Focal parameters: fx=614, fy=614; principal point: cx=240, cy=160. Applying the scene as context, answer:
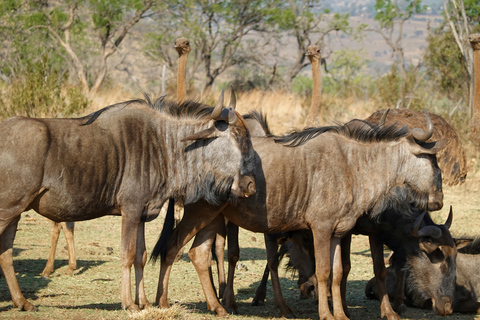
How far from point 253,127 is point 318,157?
4.47 ft

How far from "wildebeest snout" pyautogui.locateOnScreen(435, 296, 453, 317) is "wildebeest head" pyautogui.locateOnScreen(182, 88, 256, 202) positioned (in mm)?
2756

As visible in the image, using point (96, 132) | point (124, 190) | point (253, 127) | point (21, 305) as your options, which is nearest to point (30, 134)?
point (96, 132)

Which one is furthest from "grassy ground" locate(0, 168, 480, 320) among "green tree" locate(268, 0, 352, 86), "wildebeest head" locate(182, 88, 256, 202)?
"green tree" locate(268, 0, 352, 86)

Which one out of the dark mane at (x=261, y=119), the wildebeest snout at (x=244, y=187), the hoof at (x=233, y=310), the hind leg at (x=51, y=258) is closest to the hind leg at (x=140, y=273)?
the hoof at (x=233, y=310)

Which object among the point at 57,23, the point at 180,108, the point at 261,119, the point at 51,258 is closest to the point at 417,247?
the point at 261,119

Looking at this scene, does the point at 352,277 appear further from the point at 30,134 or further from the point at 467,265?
the point at 30,134

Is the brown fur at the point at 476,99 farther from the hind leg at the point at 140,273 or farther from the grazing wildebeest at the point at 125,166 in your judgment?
the hind leg at the point at 140,273

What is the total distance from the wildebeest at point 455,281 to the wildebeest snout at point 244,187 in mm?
2392

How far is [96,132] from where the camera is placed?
6152 millimetres

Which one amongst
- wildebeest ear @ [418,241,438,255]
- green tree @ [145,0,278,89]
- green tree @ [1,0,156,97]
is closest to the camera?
wildebeest ear @ [418,241,438,255]

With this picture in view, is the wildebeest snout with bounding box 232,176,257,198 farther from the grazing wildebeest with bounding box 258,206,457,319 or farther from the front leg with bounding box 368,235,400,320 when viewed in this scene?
the front leg with bounding box 368,235,400,320

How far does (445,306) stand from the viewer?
23.2ft

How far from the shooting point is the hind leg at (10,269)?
239 inches

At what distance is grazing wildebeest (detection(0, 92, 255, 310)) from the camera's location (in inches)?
227
